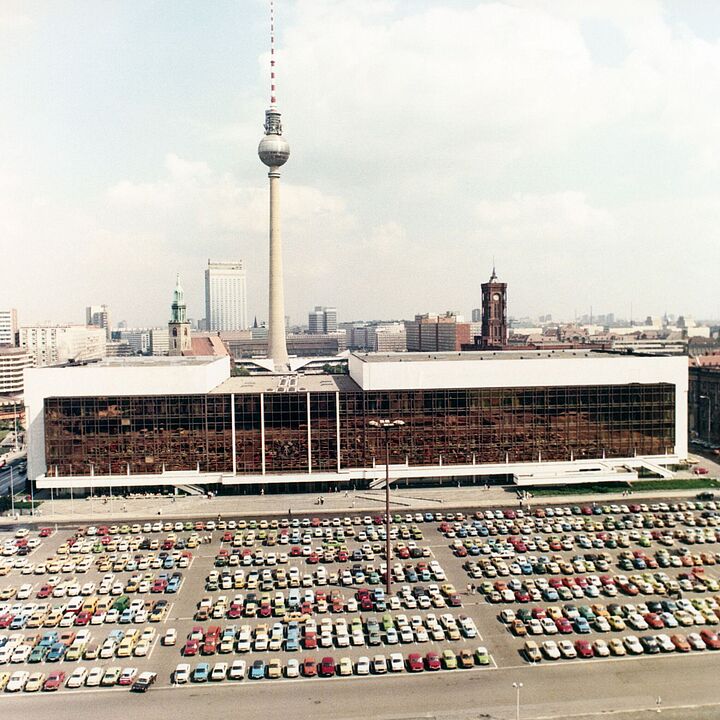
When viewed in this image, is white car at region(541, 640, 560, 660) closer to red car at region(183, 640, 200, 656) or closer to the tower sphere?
red car at region(183, 640, 200, 656)

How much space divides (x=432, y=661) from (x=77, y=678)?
24.3 meters

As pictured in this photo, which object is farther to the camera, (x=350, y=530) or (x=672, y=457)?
(x=672, y=457)

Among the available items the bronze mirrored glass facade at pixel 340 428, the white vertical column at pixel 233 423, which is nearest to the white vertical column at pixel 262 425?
the bronze mirrored glass facade at pixel 340 428

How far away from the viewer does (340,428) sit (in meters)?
98.2

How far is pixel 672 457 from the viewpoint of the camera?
334ft

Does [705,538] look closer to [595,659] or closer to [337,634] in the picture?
[595,659]

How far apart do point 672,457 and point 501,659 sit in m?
63.8

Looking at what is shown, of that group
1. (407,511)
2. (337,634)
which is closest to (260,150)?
(407,511)

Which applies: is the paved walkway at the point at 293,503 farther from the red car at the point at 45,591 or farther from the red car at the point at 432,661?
the red car at the point at 432,661

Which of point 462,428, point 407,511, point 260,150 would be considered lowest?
point 407,511

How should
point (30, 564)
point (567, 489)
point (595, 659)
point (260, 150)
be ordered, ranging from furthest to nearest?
point (260, 150) → point (567, 489) → point (30, 564) → point (595, 659)

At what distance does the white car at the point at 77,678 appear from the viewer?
154 feet

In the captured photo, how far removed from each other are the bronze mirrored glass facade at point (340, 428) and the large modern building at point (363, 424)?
144mm

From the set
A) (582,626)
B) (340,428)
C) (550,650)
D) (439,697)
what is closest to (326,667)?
(439,697)
